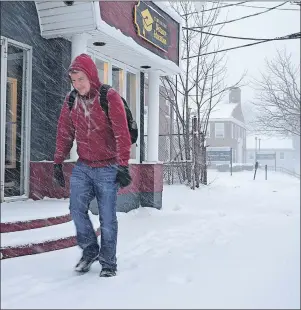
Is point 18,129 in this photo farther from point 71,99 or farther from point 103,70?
point 71,99

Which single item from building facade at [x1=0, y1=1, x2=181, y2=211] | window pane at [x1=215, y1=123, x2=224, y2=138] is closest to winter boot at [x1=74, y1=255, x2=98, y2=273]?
building facade at [x1=0, y1=1, x2=181, y2=211]

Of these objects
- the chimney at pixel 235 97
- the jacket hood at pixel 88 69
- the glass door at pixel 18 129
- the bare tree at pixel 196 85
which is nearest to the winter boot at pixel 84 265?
the jacket hood at pixel 88 69

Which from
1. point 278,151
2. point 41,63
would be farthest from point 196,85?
point 278,151

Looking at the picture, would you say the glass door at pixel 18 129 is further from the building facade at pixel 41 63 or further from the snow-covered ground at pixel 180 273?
the snow-covered ground at pixel 180 273

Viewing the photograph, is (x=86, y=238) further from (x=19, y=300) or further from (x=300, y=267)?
(x=300, y=267)

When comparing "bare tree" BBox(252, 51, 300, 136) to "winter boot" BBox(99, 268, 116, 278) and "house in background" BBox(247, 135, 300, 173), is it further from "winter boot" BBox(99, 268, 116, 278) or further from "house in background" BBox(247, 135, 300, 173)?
"house in background" BBox(247, 135, 300, 173)

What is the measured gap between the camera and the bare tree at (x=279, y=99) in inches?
723

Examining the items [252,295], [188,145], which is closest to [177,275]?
[252,295]

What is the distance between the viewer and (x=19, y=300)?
272 centimetres

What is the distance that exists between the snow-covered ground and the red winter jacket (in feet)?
3.30

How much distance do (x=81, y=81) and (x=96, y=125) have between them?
391 mm

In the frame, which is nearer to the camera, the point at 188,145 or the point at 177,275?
the point at 177,275

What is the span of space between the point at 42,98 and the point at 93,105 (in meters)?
2.88

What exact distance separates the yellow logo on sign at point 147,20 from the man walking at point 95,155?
3933 mm
